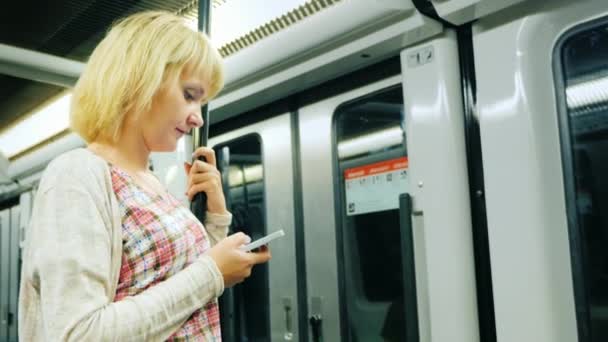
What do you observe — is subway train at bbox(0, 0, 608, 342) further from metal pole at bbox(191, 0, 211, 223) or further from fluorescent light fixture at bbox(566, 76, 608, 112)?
metal pole at bbox(191, 0, 211, 223)

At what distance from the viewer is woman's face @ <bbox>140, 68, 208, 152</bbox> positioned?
1166 millimetres

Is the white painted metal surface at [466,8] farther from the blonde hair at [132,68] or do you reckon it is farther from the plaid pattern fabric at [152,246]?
the plaid pattern fabric at [152,246]

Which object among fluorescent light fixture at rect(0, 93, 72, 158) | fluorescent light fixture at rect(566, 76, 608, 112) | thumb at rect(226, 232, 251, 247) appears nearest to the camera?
thumb at rect(226, 232, 251, 247)

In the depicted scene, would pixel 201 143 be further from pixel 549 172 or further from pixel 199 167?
pixel 549 172

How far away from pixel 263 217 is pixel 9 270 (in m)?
4.51

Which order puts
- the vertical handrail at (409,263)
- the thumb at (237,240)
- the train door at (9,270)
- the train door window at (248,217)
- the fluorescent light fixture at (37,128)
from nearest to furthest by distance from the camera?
the thumb at (237,240) → the vertical handrail at (409,263) → the train door window at (248,217) → the fluorescent light fixture at (37,128) → the train door at (9,270)

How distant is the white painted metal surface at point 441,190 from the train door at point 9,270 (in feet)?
17.6

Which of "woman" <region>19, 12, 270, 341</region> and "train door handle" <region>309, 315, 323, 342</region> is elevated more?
"woman" <region>19, 12, 270, 341</region>

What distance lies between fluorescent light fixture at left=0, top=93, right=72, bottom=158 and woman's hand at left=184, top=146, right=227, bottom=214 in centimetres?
262

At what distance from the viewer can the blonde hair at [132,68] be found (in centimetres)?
112

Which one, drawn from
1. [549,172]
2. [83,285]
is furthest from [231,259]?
[549,172]

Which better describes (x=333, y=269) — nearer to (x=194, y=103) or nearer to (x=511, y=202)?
(x=511, y=202)

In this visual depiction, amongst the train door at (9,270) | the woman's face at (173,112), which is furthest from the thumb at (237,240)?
the train door at (9,270)

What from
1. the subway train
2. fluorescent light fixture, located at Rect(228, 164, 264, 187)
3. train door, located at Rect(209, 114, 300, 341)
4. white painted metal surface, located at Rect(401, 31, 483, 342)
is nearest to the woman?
the subway train
